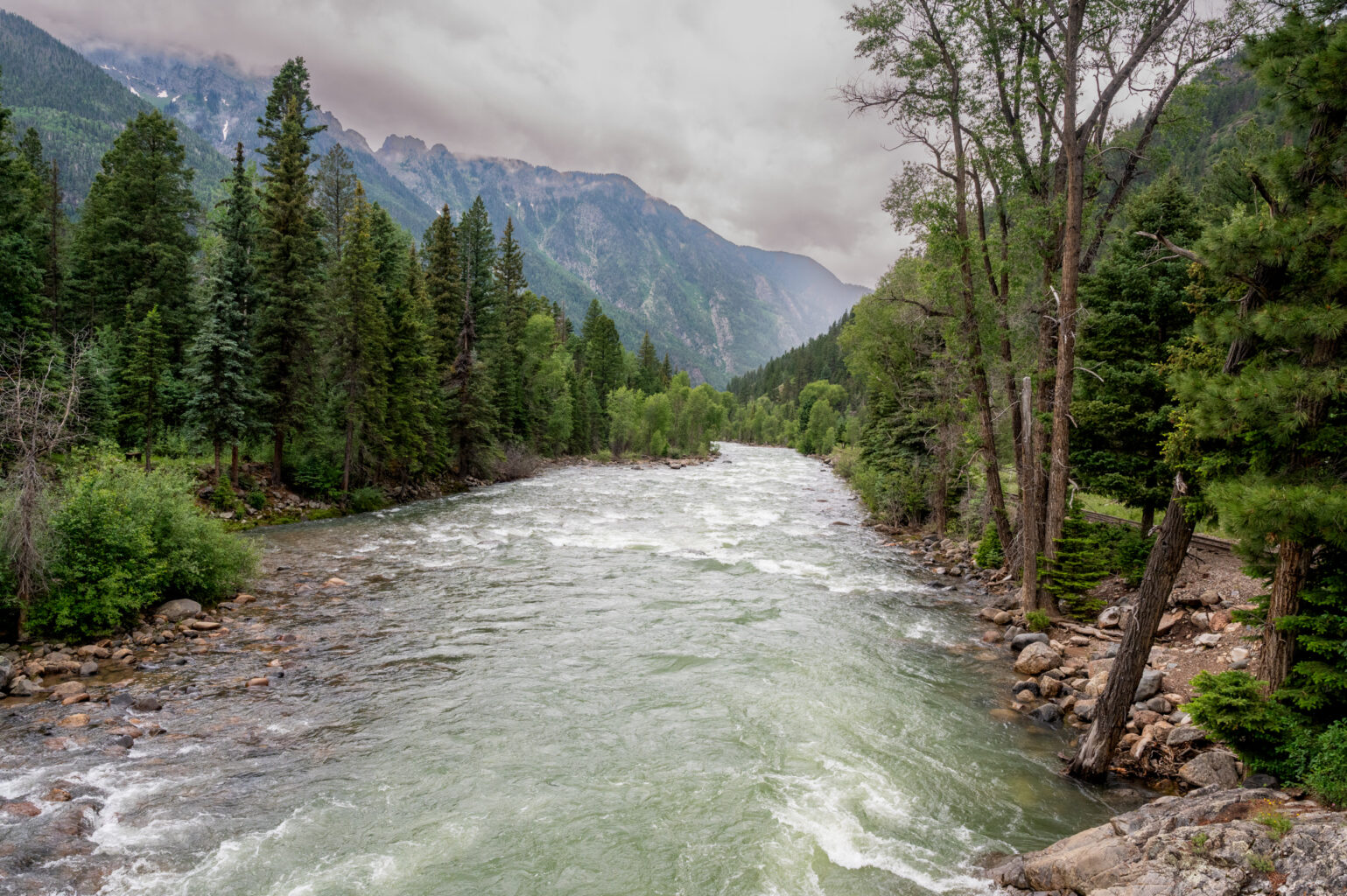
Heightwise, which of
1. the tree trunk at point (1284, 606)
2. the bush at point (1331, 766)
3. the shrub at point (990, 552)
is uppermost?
the tree trunk at point (1284, 606)

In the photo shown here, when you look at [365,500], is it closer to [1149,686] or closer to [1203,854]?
[1149,686]

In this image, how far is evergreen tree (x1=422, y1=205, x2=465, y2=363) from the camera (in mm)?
41281

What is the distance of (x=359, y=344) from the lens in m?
30.4

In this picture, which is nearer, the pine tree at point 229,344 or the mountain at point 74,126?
the pine tree at point 229,344

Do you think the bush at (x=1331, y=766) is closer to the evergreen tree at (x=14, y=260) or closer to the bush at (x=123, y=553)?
the bush at (x=123, y=553)

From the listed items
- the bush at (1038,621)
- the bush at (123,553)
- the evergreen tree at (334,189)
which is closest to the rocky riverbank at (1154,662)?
the bush at (1038,621)

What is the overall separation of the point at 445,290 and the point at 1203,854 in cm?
4367

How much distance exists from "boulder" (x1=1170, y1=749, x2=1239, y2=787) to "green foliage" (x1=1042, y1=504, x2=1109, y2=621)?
23.6 feet

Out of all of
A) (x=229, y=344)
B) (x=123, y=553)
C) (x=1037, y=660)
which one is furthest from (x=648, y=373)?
(x=1037, y=660)

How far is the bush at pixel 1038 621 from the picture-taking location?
48.0 ft

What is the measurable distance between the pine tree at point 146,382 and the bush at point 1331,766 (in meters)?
31.5

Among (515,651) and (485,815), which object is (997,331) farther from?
(485,815)

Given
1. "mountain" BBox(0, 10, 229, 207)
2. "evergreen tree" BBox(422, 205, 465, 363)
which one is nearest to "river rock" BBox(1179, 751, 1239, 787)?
"evergreen tree" BBox(422, 205, 465, 363)

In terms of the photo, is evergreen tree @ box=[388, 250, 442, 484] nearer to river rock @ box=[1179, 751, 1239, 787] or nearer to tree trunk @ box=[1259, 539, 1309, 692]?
river rock @ box=[1179, 751, 1239, 787]
